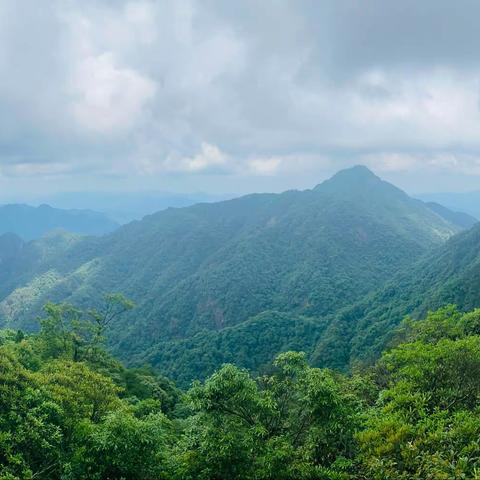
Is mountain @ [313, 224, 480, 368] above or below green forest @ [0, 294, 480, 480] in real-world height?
below

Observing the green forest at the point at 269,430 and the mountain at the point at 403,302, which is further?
the mountain at the point at 403,302

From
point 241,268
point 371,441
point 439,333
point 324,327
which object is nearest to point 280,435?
point 371,441

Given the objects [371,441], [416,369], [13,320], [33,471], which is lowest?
[13,320]

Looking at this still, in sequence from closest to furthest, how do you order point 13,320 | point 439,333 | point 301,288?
point 439,333
point 301,288
point 13,320

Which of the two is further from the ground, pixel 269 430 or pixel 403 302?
pixel 269 430

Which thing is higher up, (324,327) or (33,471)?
(33,471)

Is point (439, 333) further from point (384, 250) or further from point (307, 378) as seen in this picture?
point (384, 250)

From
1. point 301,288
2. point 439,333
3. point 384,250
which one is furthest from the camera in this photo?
point 384,250

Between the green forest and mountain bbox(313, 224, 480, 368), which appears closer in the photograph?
the green forest

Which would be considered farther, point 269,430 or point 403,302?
point 403,302

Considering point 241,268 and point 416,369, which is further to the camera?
point 241,268

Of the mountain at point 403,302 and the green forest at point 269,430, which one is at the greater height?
the green forest at point 269,430
